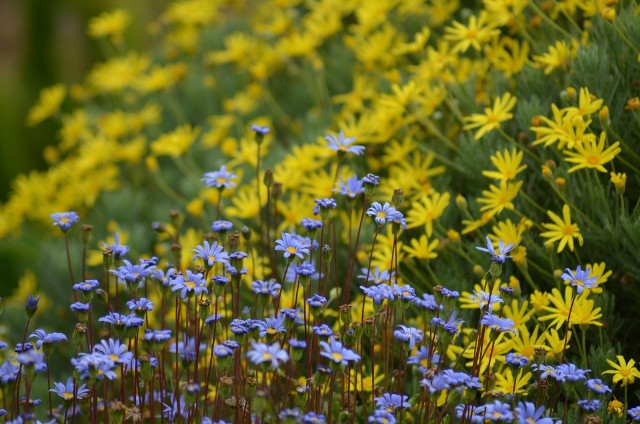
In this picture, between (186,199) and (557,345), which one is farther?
(186,199)

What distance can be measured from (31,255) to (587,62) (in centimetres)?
294

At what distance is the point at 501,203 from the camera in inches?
98.1

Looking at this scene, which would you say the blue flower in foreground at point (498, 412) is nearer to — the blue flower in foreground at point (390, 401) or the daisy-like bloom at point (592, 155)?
the blue flower in foreground at point (390, 401)

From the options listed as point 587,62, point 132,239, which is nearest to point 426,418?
point 587,62

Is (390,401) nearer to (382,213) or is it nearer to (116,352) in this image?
(382,213)

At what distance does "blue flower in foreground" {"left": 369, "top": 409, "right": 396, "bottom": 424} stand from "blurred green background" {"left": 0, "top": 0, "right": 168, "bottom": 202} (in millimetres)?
4361

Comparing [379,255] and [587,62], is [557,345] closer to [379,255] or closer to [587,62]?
[379,255]

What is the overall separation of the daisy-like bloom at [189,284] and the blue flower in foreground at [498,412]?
0.68 meters

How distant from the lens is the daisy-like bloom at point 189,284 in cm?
187

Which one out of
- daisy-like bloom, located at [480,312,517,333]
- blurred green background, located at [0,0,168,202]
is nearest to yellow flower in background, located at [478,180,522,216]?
daisy-like bloom, located at [480,312,517,333]

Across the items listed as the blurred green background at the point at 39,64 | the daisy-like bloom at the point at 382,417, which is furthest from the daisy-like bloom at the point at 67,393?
the blurred green background at the point at 39,64

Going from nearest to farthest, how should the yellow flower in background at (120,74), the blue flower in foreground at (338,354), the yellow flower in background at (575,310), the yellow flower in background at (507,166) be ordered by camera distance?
the blue flower in foreground at (338,354), the yellow flower in background at (575,310), the yellow flower in background at (507,166), the yellow flower in background at (120,74)

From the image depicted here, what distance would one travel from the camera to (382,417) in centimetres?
180

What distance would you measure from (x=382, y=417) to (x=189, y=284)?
531 millimetres
